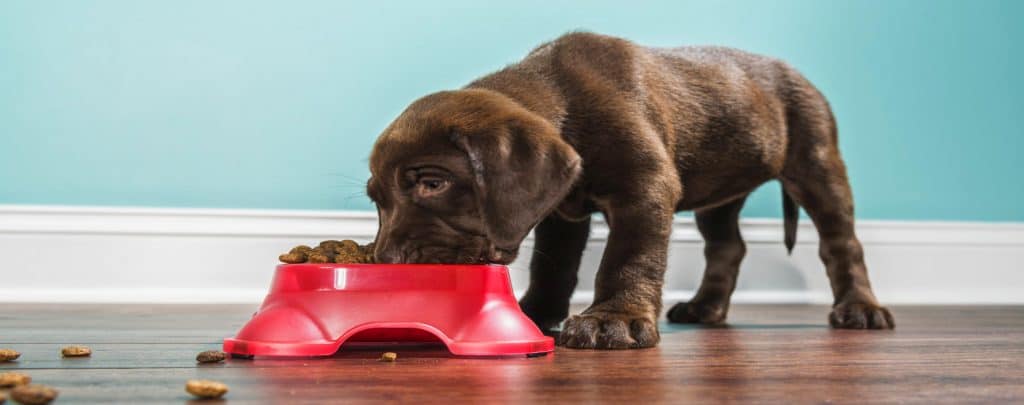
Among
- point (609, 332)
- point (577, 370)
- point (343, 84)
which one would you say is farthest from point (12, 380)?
point (343, 84)

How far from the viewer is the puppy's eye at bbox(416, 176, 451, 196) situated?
187cm

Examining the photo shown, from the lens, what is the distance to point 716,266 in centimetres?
292

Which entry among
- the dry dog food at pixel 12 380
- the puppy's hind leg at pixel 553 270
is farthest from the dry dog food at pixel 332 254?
the dry dog food at pixel 12 380

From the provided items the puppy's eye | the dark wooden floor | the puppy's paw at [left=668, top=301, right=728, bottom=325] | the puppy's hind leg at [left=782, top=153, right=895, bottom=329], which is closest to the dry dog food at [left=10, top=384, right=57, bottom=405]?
the dark wooden floor

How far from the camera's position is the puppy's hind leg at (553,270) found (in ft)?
7.91

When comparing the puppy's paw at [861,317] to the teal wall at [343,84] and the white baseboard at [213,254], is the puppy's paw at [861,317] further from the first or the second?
the teal wall at [343,84]

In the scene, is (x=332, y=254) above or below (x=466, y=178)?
below

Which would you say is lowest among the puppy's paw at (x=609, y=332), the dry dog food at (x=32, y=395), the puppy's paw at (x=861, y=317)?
the puppy's paw at (x=861, y=317)

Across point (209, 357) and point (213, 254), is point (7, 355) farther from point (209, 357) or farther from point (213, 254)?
point (213, 254)

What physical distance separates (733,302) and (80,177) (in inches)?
90.0

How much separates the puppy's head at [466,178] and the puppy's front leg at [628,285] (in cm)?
19

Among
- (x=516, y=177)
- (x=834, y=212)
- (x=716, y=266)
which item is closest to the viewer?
(x=516, y=177)

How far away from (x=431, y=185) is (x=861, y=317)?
4.34 ft

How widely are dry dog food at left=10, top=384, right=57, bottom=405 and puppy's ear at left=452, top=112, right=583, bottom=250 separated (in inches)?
34.7
